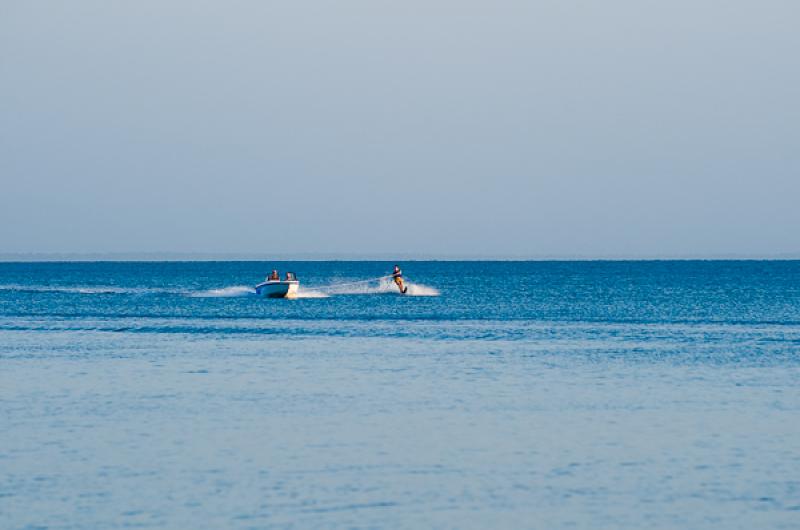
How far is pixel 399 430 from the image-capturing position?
26.2 m

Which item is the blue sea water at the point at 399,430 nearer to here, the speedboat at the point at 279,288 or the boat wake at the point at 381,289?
the speedboat at the point at 279,288

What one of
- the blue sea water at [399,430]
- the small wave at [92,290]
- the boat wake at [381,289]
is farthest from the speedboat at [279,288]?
the blue sea water at [399,430]

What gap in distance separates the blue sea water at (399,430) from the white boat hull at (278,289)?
32037mm

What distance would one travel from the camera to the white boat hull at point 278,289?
290ft

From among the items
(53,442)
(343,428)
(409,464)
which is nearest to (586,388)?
(343,428)

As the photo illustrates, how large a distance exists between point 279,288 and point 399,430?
6290cm

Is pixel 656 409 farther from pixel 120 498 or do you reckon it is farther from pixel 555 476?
pixel 120 498

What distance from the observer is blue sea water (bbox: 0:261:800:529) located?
751 inches

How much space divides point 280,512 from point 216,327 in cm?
4339

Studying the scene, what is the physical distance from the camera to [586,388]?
34.2 m

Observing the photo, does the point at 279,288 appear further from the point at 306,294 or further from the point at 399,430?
the point at 399,430

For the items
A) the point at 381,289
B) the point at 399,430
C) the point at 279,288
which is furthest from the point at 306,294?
the point at 399,430

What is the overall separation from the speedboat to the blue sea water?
105 ft

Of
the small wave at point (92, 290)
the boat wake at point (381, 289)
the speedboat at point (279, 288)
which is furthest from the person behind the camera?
the small wave at point (92, 290)
